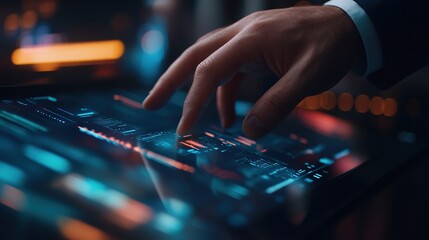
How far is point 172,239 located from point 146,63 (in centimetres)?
129

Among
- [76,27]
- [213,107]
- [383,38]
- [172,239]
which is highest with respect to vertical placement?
[76,27]

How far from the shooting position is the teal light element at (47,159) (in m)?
0.46

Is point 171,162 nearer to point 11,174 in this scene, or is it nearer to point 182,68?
point 11,174

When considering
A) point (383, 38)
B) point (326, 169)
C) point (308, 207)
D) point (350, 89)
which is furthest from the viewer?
point (350, 89)

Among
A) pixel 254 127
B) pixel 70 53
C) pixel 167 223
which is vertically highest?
pixel 70 53

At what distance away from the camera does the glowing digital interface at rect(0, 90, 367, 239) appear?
15.4 inches

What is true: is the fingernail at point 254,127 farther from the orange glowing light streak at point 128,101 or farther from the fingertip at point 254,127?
the orange glowing light streak at point 128,101

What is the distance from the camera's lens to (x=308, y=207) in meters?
0.49

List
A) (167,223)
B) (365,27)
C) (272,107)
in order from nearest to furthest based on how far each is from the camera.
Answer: (167,223), (272,107), (365,27)

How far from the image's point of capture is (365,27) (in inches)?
28.2

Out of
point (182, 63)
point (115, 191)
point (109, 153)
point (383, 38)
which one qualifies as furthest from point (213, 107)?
point (115, 191)

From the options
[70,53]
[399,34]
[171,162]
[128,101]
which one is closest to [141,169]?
[171,162]

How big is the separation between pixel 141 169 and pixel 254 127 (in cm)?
19

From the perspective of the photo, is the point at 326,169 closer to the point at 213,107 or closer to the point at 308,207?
the point at 308,207
